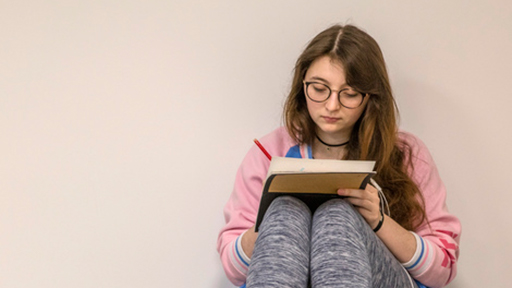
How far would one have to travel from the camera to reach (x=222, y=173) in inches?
61.9

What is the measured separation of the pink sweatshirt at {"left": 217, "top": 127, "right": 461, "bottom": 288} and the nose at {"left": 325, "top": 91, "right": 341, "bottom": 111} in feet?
0.60

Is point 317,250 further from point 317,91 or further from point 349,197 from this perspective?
point 317,91

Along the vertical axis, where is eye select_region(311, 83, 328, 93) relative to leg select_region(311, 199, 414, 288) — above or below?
above

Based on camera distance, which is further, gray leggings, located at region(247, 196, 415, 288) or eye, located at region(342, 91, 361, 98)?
eye, located at region(342, 91, 361, 98)

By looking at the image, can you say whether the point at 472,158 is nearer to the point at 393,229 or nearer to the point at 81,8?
the point at 393,229

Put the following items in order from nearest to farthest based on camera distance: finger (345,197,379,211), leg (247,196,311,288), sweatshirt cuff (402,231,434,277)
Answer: leg (247,196,311,288) → finger (345,197,379,211) → sweatshirt cuff (402,231,434,277)

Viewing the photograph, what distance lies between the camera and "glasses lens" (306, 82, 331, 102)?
4.20 ft

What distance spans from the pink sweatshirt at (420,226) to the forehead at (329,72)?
21cm

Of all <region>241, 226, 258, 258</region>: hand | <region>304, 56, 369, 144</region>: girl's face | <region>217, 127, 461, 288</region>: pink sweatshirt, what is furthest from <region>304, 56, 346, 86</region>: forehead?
<region>241, 226, 258, 258</region>: hand

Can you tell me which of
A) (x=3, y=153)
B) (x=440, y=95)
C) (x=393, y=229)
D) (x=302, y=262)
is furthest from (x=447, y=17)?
(x=3, y=153)

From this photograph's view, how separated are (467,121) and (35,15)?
3.65 ft

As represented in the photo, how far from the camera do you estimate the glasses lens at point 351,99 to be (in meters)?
1.28

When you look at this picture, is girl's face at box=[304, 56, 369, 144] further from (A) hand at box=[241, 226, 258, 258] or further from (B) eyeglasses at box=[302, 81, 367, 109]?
(A) hand at box=[241, 226, 258, 258]

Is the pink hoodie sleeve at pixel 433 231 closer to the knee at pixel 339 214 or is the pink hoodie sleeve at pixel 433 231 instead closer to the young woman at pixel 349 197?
the young woman at pixel 349 197
